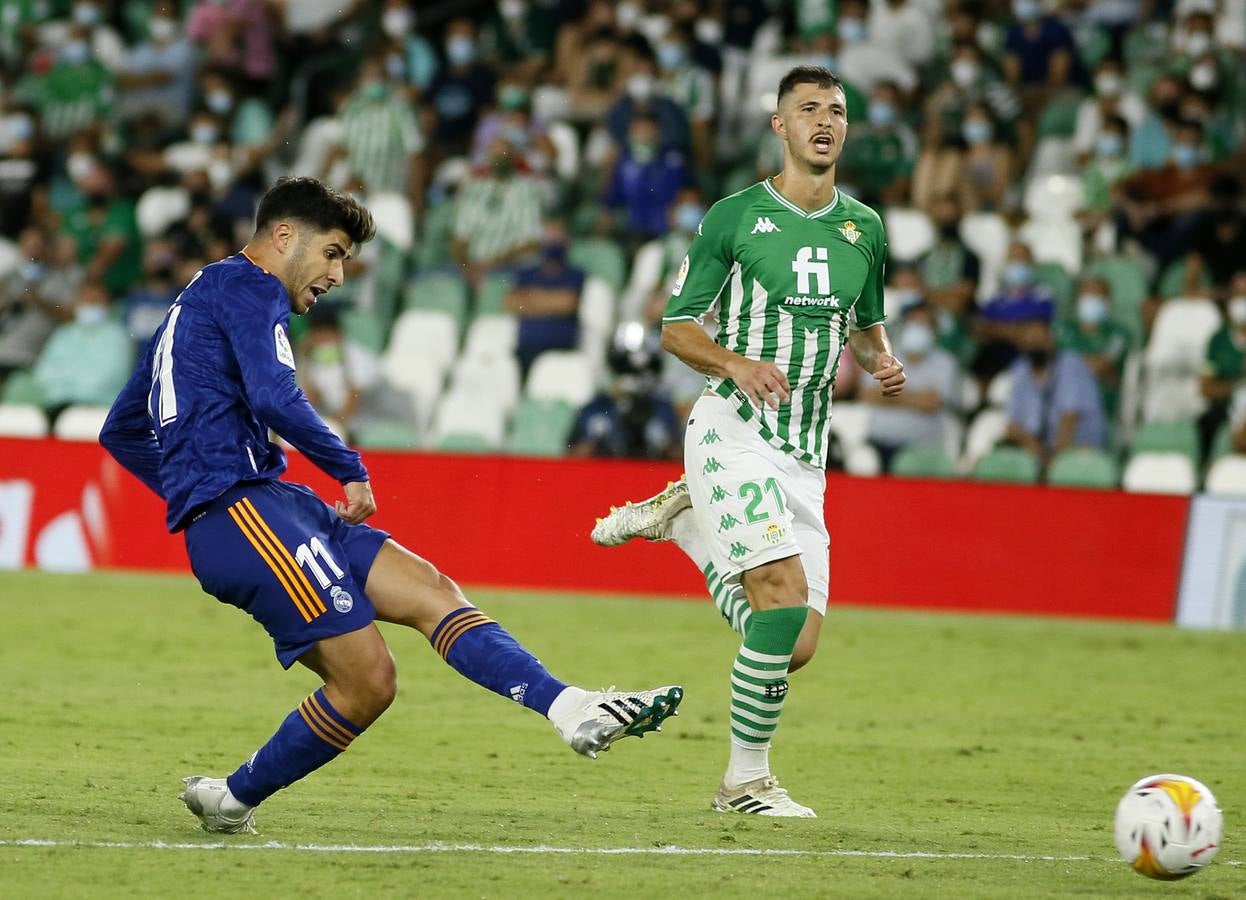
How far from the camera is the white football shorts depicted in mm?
7430

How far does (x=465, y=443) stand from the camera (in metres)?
17.0

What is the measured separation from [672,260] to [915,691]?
693 cm

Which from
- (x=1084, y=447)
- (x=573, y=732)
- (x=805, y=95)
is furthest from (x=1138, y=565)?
(x=573, y=732)

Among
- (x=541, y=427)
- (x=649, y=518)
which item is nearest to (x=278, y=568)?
(x=649, y=518)

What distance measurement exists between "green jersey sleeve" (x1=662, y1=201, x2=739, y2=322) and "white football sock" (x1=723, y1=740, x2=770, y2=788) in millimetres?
1712

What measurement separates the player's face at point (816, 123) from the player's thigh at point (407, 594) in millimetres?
2412

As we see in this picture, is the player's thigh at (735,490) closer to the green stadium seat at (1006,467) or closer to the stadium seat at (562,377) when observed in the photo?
the green stadium seat at (1006,467)

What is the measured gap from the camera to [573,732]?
20.1 feet

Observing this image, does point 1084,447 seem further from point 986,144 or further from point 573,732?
point 573,732

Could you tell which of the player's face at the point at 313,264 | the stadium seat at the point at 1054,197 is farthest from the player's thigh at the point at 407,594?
the stadium seat at the point at 1054,197

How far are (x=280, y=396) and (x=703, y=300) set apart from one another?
2.16 metres

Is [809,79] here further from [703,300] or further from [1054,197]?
[1054,197]

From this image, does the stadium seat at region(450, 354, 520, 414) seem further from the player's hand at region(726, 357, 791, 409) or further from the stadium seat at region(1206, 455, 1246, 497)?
the player's hand at region(726, 357, 791, 409)

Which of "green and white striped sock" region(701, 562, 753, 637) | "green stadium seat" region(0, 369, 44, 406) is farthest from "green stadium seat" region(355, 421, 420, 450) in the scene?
"green and white striped sock" region(701, 562, 753, 637)
